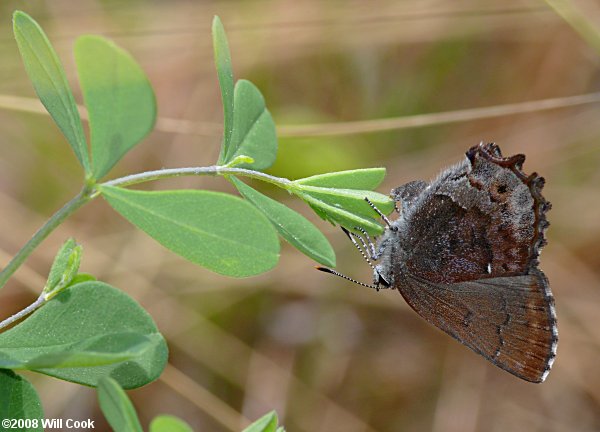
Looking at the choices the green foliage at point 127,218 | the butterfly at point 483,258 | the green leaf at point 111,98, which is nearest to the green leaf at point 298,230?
the green foliage at point 127,218

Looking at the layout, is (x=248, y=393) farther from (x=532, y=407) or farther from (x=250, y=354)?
(x=532, y=407)

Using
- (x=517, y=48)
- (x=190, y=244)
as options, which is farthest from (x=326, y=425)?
(x=190, y=244)

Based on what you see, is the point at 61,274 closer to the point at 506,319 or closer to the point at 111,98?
the point at 111,98

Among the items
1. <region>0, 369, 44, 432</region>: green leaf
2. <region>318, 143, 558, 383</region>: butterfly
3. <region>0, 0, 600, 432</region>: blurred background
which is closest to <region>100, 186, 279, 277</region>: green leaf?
<region>0, 369, 44, 432</region>: green leaf

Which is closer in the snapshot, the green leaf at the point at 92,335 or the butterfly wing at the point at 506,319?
the green leaf at the point at 92,335

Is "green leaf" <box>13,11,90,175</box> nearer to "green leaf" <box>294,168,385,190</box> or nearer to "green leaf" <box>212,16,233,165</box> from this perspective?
"green leaf" <box>212,16,233,165</box>

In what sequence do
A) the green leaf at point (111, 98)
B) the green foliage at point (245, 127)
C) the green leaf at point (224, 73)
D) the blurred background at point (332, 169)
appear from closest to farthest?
the green leaf at point (111, 98) → the green leaf at point (224, 73) → the green foliage at point (245, 127) → the blurred background at point (332, 169)

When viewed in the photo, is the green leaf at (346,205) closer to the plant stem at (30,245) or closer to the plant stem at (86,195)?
the plant stem at (86,195)
